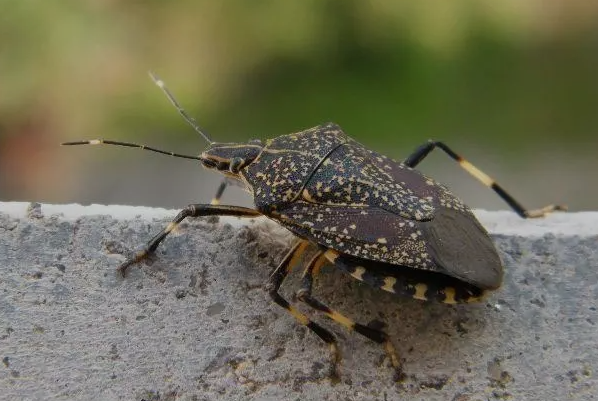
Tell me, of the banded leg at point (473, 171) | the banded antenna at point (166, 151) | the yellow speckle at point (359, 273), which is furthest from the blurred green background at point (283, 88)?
the yellow speckle at point (359, 273)

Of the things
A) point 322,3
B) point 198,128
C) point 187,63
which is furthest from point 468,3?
point 198,128

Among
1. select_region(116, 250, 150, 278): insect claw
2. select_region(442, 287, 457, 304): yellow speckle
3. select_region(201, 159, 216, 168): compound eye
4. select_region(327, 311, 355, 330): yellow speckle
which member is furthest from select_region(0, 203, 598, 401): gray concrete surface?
select_region(201, 159, 216, 168): compound eye

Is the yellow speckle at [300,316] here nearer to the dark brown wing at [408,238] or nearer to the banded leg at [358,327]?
the banded leg at [358,327]

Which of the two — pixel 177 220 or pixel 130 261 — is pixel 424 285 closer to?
pixel 177 220

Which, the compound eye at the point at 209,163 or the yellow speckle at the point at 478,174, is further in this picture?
the yellow speckle at the point at 478,174

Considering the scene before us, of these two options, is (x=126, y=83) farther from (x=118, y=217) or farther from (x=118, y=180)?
(x=118, y=217)

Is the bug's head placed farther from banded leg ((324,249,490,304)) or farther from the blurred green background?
the blurred green background

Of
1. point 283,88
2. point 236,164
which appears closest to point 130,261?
point 236,164
